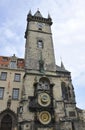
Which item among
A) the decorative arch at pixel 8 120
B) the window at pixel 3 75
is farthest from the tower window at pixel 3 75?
the decorative arch at pixel 8 120

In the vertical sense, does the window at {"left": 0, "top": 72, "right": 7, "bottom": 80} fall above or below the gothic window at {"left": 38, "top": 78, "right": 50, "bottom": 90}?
above

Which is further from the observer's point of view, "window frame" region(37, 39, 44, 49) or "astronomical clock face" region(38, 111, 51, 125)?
"window frame" region(37, 39, 44, 49)

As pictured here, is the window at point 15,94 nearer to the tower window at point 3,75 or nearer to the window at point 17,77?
the window at point 17,77

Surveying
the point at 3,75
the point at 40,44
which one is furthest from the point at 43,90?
the point at 40,44

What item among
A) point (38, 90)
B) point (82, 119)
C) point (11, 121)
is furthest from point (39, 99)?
point (82, 119)

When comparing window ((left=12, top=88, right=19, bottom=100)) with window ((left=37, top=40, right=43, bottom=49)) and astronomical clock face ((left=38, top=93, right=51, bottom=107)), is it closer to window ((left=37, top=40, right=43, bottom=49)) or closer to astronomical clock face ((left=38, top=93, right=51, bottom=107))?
astronomical clock face ((left=38, top=93, right=51, bottom=107))

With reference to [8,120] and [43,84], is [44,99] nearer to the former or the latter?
[43,84]

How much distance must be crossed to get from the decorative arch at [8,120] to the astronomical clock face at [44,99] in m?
3.55

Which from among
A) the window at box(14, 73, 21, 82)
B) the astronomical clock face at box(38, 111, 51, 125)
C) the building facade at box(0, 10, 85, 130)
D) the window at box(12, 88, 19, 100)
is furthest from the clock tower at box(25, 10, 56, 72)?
the astronomical clock face at box(38, 111, 51, 125)

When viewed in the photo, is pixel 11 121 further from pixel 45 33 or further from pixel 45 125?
pixel 45 33

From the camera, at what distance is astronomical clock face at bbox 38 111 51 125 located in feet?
61.5

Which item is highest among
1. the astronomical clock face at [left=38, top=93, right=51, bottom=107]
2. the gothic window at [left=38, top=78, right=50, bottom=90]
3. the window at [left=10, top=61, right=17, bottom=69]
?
the window at [left=10, top=61, right=17, bottom=69]

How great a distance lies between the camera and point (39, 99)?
65.2 ft

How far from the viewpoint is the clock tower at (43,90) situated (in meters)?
18.9
